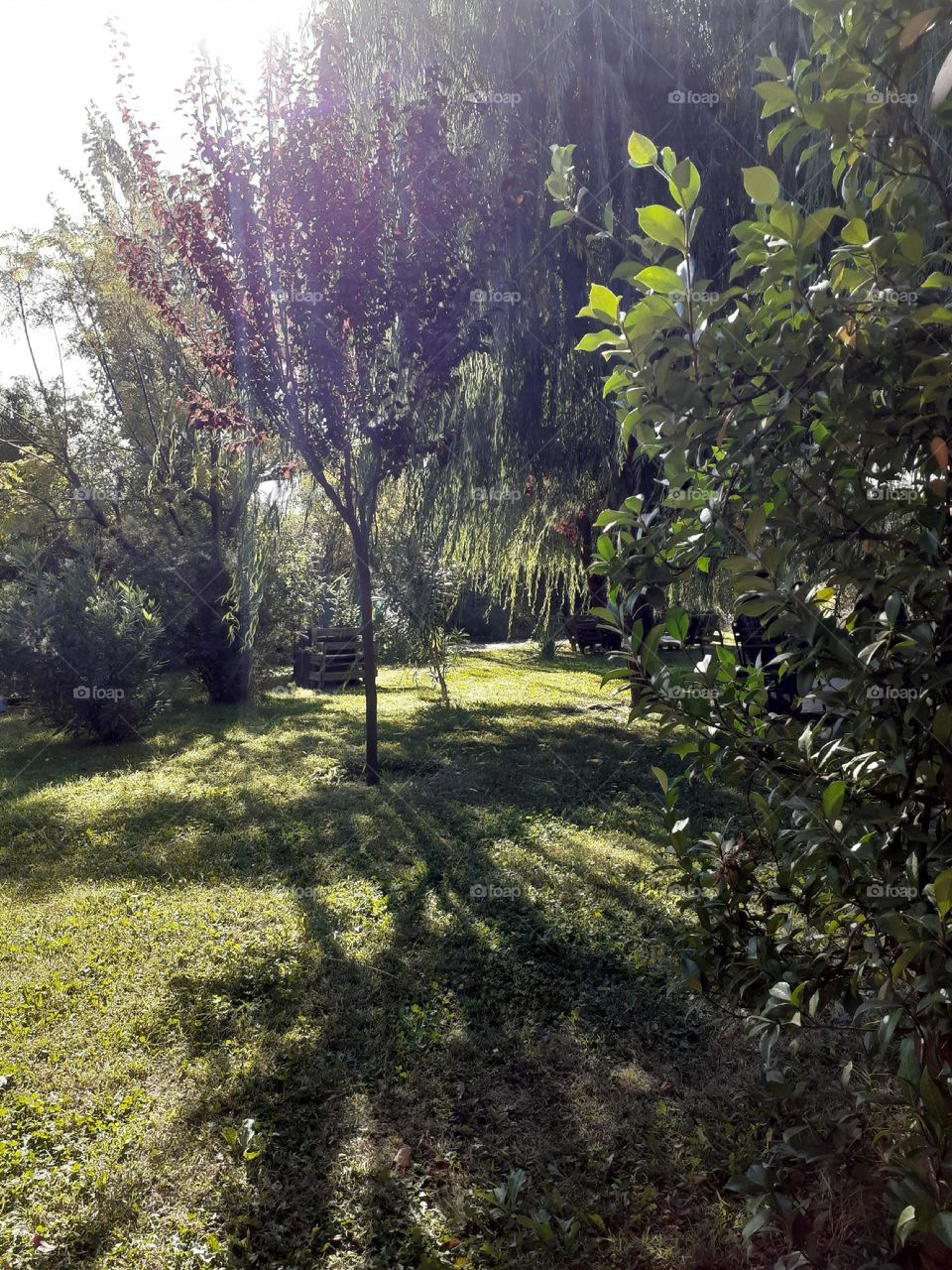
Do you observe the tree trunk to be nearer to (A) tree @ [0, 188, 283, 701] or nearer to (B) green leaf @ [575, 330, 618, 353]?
(A) tree @ [0, 188, 283, 701]

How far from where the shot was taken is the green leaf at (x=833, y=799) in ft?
4.99

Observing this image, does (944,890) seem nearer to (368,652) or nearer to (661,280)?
(661,280)

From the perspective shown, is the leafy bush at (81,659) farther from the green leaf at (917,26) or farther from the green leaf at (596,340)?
the green leaf at (917,26)

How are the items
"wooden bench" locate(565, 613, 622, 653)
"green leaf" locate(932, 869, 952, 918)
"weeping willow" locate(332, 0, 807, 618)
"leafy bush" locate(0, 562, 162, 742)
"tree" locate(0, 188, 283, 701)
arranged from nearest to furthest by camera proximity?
1. "green leaf" locate(932, 869, 952, 918)
2. "weeping willow" locate(332, 0, 807, 618)
3. "leafy bush" locate(0, 562, 162, 742)
4. "tree" locate(0, 188, 283, 701)
5. "wooden bench" locate(565, 613, 622, 653)

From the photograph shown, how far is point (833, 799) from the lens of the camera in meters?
1.54

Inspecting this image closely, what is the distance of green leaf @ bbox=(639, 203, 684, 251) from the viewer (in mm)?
1486

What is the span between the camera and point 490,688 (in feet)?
44.9

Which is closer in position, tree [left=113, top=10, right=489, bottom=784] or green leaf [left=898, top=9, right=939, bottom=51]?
green leaf [left=898, top=9, right=939, bottom=51]

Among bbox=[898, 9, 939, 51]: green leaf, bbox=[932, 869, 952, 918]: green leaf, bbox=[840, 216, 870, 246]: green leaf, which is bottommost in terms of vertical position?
bbox=[932, 869, 952, 918]: green leaf

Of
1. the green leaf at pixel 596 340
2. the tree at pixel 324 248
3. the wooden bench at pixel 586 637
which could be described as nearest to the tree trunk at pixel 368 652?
the tree at pixel 324 248

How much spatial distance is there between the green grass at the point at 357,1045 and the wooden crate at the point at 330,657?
306 inches

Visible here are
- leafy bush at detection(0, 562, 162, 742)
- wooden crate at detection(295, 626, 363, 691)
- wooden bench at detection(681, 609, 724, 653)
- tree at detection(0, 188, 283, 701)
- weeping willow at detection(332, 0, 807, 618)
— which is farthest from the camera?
wooden crate at detection(295, 626, 363, 691)

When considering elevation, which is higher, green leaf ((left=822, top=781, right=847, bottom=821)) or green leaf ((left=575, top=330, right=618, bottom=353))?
green leaf ((left=575, top=330, right=618, bottom=353))

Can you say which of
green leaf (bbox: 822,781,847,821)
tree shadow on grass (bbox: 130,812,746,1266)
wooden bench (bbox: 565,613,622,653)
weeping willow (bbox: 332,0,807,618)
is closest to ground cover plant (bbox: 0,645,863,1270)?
tree shadow on grass (bbox: 130,812,746,1266)
